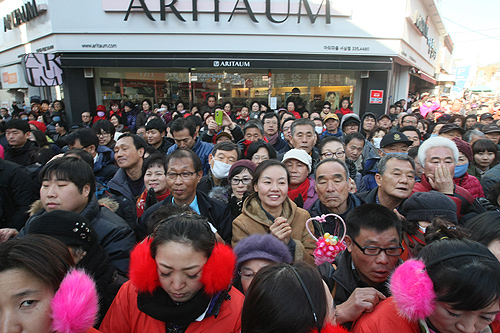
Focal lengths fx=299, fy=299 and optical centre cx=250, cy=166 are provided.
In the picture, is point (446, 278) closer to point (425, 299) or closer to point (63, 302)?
point (425, 299)

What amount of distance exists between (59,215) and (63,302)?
593mm

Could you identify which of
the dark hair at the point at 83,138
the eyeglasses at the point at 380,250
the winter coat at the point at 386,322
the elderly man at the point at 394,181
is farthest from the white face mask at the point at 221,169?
the winter coat at the point at 386,322

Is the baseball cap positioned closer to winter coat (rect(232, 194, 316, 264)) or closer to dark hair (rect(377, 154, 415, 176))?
dark hair (rect(377, 154, 415, 176))

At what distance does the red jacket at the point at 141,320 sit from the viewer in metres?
1.51

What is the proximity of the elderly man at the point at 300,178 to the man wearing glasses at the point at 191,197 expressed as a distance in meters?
0.84

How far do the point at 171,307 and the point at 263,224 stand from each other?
1058mm

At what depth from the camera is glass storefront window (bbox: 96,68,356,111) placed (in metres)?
12.4

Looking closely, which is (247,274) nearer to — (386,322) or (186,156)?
(386,322)

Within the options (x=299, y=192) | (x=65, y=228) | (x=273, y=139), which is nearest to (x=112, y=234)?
(x=65, y=228)

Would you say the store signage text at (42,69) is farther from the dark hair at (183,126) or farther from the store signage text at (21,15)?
the dark hair at (183,126)

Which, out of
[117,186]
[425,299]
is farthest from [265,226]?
[117,186]

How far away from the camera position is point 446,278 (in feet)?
3.88

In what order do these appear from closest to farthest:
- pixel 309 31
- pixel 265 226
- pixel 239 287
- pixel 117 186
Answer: pixel 239 287 < pixel 265 226 < pixel 117 186 < pixel 309 31

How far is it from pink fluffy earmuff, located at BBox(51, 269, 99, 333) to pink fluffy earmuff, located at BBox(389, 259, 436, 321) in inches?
49.8
